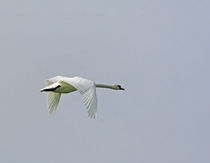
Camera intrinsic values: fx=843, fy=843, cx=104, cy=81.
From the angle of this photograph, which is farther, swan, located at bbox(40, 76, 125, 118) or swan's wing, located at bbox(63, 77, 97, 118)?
swan, located at bbox(40, 76, 125, 118)

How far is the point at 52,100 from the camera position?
3475cm

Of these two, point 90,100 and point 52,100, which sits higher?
point 52,100

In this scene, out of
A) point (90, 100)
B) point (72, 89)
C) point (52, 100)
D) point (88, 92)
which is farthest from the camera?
point (52, 100)

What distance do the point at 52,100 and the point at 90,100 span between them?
5747 mm

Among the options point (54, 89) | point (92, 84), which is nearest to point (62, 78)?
point (54, 89)

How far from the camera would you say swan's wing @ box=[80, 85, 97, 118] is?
1125 inches

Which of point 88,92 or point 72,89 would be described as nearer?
point 88,92

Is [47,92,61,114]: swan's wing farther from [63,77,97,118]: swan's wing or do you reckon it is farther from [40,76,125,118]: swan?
[63,77,97,118]: swan's wing

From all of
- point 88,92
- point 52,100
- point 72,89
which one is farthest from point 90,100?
point 52,100

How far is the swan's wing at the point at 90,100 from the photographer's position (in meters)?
28.6

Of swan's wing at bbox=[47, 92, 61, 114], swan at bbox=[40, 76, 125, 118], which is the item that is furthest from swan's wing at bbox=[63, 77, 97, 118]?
swan's wing at bbox=[47, 92, 61, 114]

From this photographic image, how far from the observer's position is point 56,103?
34.7m

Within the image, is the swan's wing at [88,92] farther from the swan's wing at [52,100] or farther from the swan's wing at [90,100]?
the swan's wing at [52,100]

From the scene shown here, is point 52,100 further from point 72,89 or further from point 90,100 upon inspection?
point 90,100
